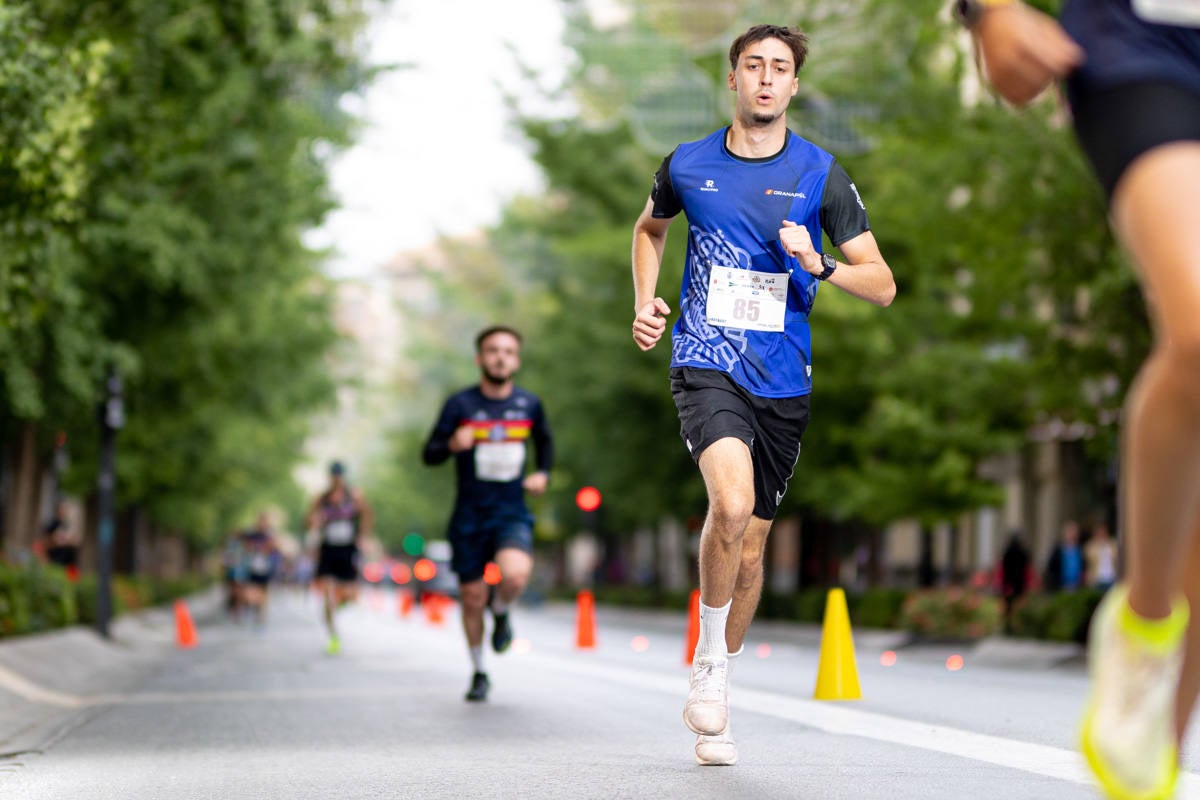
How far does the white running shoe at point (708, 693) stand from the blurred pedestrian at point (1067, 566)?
24.0 meters

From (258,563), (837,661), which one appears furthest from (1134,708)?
(258,563)

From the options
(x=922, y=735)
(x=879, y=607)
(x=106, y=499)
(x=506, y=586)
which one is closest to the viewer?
(x=922, y=735)

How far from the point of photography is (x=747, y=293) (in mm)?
6762

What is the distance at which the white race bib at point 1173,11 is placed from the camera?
12.2 ft

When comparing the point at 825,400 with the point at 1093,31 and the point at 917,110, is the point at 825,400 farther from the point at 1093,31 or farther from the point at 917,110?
the point at 1093,31

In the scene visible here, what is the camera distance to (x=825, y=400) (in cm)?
3209

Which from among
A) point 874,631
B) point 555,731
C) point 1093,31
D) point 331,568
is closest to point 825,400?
point 874,631

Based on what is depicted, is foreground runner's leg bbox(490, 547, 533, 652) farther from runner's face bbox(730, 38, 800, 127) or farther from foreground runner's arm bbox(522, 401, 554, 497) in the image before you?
runner's face bbox(730, 38, 800, 127)

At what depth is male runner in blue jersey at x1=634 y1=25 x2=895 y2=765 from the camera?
6.61m

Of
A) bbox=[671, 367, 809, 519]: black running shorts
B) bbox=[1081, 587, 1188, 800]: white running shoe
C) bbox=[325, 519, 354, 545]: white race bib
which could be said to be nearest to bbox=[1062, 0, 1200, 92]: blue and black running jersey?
bbox=[1081, 587, 1188, 800]: white running shoe

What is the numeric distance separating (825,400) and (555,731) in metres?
23.6

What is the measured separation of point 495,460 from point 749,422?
16.3 ft

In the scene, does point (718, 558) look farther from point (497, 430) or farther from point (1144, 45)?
point (497, 430)

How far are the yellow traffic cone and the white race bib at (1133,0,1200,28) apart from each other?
727 centimetres
